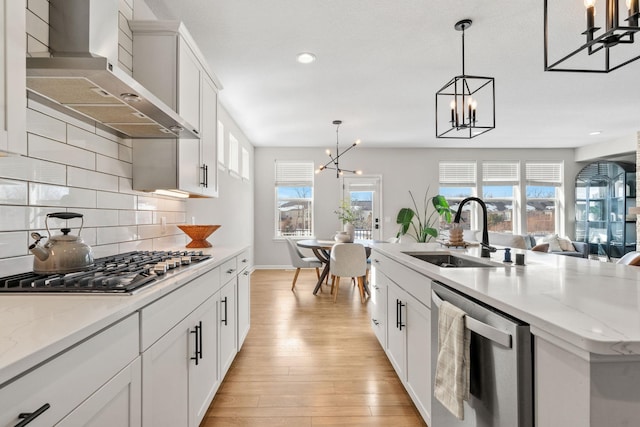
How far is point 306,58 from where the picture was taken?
3.23 meters

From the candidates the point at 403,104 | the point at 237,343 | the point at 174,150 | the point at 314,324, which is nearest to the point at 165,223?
the point at 174,150

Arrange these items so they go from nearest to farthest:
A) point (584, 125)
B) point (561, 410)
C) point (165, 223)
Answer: point (561, 410) < point (165, 223) < point (584, 125)

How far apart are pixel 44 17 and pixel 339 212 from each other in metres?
6.19

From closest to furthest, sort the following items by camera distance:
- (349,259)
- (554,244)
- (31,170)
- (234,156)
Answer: (31,170), (349,259), (234,156), (554,244)

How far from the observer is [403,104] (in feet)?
15.2

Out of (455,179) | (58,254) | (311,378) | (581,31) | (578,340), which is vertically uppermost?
(581,31)

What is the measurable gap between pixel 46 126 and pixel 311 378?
2.12 m

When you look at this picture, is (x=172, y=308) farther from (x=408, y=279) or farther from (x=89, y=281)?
(x=408, y=279)

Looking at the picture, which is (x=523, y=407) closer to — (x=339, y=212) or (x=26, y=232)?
(x=26, y=232)

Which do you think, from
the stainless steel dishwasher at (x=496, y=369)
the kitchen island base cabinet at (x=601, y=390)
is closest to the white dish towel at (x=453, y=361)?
the stainless steel dishwasher at (x=496, y=369)

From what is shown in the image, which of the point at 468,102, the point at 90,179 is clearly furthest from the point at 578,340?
the point at 468,102

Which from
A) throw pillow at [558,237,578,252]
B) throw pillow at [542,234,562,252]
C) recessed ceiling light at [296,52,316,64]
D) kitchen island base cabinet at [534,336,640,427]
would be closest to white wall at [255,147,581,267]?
throw pillow at [558,237,578,252]

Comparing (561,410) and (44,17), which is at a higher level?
(44,17)

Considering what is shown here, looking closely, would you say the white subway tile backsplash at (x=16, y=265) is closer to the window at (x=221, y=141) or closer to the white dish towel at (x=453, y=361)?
the white dish towel at (x=453, y=361)
